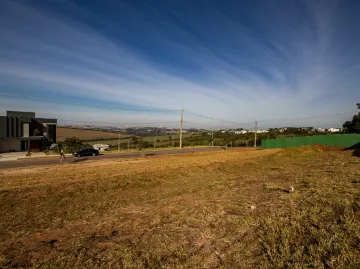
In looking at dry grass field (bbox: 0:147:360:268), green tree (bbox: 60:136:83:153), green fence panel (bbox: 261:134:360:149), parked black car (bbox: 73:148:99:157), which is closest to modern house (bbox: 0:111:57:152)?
green tree (bbox: 60:136:83:153)

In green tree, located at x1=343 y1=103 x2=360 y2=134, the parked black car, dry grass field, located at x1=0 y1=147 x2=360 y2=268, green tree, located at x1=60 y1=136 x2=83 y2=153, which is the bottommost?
the parked black car

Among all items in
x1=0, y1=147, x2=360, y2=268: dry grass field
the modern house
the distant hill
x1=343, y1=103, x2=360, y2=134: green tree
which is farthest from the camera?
the distant hill

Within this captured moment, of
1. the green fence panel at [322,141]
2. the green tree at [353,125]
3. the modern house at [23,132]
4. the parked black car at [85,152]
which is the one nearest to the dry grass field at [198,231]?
the parked black car at [85,152]

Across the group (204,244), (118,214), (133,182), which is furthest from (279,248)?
(133,182)

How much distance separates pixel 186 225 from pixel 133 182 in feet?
25.8

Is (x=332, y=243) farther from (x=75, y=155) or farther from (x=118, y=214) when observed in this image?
(x=75, y=155)

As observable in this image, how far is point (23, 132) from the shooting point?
4238 centimetres

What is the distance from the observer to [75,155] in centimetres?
3638

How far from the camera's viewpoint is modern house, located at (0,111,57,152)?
3972cm

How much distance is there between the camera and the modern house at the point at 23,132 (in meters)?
39.7

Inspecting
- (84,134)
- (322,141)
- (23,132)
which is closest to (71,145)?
(23,132)

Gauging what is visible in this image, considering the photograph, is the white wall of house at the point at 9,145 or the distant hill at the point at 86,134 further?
the distant hill at the point at 86,134

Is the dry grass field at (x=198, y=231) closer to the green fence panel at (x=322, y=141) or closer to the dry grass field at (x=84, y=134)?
the green fence panel at (x=322, y=141)

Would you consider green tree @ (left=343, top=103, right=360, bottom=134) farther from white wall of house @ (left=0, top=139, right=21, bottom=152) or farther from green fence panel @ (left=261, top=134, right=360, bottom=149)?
white wall of house @ (left=0, top=139, right=21, bottom=152)
